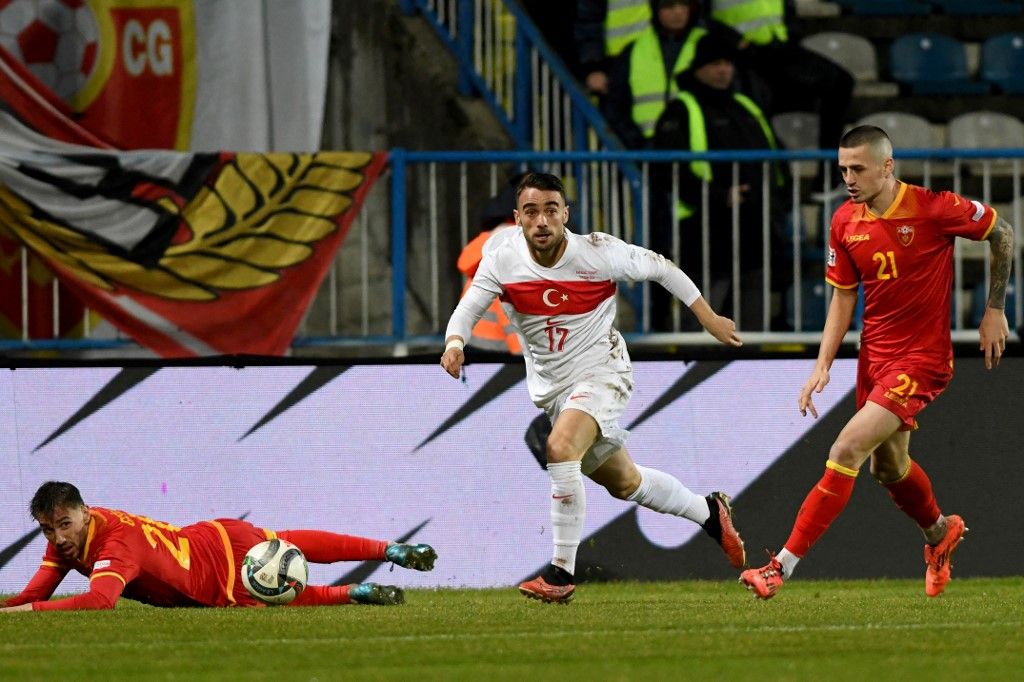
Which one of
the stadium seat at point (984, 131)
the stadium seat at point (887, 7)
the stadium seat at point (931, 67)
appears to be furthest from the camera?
the stadium seat at point (887, 7)

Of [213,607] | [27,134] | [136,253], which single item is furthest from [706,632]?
[27,134]

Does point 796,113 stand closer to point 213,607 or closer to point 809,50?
point 809,50

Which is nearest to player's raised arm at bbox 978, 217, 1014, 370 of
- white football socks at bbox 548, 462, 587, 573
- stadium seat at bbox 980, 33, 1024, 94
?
white football socks at bbox 548, 462, 587, 573

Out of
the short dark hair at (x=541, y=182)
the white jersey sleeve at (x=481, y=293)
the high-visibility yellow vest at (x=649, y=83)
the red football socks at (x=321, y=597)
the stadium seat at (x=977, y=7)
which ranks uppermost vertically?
→ the stadium seat at (x=977, y=7)

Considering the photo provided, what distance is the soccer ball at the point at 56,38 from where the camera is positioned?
1235cm

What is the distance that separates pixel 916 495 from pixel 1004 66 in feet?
24.1

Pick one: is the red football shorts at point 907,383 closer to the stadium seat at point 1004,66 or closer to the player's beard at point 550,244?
the player's beard at point 550,244

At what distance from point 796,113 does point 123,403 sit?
566 cm

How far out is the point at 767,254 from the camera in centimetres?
1218

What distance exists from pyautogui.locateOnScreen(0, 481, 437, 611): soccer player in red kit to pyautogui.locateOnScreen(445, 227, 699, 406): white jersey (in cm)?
106

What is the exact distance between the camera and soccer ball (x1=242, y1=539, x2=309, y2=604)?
916 cm

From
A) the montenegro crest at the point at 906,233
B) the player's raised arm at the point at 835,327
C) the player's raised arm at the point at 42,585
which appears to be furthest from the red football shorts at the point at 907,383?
the player's raised arm at the point at 42,585

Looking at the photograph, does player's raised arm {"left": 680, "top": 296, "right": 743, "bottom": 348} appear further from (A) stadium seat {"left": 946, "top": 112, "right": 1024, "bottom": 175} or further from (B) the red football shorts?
(A) stadium seat {"left": 946, "top": 112, "right": 1024, "bottom": 175}

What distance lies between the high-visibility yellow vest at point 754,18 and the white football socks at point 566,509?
6.16 metres
